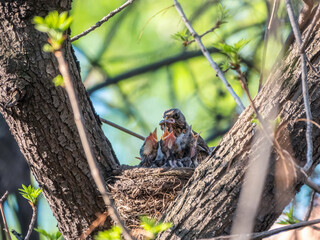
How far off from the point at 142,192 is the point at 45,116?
3.90 ft

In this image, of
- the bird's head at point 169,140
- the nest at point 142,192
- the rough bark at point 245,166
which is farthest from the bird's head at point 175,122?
the rough bark at point 245,166

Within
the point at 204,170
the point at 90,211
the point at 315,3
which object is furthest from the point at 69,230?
the point at 315,3

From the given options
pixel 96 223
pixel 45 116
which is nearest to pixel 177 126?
pixel 96 223

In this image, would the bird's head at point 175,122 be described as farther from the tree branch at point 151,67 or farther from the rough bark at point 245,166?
the tree branch at point 151,67

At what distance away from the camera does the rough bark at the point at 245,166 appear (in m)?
2.69

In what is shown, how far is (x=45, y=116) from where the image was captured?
3193mm

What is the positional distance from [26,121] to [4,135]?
4010 millimetres

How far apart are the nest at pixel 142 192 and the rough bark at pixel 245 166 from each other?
33.0 inches

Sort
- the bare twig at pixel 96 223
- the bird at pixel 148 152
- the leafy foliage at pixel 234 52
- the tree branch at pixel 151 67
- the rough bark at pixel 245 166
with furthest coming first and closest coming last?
the tree branch at pixel 151 67 → the bird at pixel 148 152 → the bare twig at pixel 96 223 → the rough bark at pixel 245 166 → the leafy foliage at pixel 234 52

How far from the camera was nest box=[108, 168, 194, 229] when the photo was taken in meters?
3.84

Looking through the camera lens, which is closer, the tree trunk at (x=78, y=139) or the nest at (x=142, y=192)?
the tree trunk at (x=78, y=139)

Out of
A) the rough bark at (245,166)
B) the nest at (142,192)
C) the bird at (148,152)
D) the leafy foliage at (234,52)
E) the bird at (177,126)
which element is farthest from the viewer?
the bird at (177,126)

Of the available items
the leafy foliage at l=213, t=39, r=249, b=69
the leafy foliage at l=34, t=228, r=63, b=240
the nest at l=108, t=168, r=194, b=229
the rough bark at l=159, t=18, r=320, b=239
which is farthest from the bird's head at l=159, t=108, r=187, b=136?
the leafy foliage at l=213, t=39, r=249, b=69

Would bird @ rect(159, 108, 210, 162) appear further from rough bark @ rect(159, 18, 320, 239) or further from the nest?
rough bark @ rect(159, 18, 320, 239)
